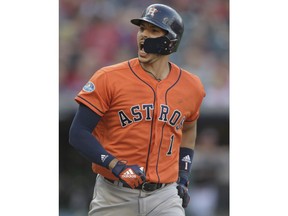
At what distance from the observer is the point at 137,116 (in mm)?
3850

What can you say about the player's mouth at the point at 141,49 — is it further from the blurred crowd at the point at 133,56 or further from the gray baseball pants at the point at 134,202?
the blurred crowd at the point at 133,56

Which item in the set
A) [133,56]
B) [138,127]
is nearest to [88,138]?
[138,127]

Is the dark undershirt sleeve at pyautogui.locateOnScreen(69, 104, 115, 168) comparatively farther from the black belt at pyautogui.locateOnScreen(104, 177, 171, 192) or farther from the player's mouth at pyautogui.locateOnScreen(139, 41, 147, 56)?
the player's mouth at pyautogui.locateOnScreen(139, 41, 147, 56)

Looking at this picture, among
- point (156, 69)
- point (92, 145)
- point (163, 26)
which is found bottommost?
point (92, 145)

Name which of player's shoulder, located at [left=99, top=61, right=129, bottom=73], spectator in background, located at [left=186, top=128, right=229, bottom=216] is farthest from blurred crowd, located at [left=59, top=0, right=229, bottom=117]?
player's shoulder, located at [left=99, top=61, right=129, bottom=73]

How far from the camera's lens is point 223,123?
673 cm

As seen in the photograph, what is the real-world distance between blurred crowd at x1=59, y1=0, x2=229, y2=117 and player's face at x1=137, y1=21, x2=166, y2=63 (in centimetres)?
266

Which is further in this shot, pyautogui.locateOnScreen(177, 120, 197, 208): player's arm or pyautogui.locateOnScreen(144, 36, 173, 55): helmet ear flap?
pyautogui.locateOnScreen(177, 120, 197, 208): player's arm

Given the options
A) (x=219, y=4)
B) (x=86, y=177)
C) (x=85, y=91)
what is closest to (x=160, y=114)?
(x=85, y=91)

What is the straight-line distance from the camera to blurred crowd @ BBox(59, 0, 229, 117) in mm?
6730

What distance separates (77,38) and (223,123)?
1845mm

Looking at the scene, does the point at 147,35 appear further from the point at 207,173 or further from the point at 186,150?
the point at 207,173

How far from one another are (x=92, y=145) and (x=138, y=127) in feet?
1.01

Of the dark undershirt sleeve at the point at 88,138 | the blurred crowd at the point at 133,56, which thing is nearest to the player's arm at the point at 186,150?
the dark undershirt sleeve at the point at 88,138
